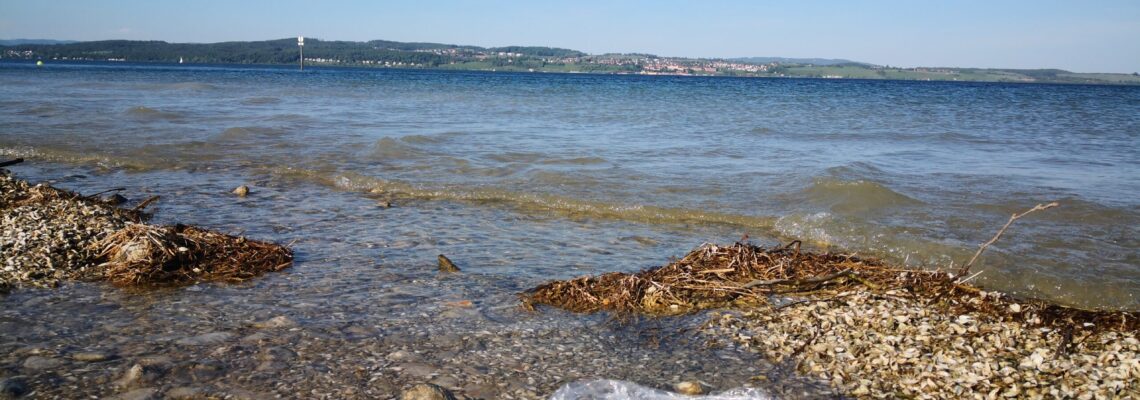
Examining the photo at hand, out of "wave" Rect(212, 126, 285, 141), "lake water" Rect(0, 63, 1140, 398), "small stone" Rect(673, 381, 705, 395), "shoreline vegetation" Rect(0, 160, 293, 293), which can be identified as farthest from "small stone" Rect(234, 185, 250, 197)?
"small stone" Rect(673, 381, 705, 395)

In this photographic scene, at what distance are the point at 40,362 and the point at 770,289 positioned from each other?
463cm

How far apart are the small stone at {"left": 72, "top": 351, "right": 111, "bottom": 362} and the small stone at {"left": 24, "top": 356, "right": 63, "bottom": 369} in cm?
9

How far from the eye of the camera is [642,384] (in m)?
4.14

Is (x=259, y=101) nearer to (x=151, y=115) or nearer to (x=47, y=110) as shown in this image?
(x=47, y=110)

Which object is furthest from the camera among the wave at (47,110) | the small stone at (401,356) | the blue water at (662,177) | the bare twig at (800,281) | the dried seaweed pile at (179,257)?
the wave at (47,110)

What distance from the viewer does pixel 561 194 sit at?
417 inches

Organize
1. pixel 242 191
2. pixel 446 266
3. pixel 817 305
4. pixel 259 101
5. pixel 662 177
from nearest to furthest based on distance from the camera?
1. pixel 817 305
2. pixel 446 266
3. pixel 242 191
4. pixel 662 177
5. pixel 259 101

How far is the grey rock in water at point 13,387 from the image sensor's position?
12.0ft

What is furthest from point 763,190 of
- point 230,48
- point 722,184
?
point 230,48

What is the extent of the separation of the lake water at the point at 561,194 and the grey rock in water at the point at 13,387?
0.89m

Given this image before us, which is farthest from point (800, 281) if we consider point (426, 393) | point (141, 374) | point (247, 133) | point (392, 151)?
point (247, 133)

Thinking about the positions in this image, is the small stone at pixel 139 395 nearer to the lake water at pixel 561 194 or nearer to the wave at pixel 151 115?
the lake water at pixel 561 194

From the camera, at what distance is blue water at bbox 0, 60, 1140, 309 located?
7.82 metres

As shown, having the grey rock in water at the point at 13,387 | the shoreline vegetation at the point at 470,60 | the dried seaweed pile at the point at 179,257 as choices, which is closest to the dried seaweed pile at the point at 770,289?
the dried seaweed pile at the point at 179,257
